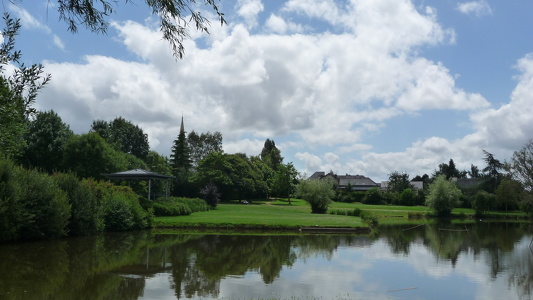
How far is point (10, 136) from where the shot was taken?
7.70 meters

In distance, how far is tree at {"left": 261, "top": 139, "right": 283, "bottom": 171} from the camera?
9694cm

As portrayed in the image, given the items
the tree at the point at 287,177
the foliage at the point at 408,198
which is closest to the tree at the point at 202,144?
the tree at the point at 287,177

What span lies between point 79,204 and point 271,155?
76014mm

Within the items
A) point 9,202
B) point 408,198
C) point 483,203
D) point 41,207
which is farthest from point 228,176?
point 9,202

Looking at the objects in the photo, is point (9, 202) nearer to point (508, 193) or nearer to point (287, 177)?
point (287, 177)

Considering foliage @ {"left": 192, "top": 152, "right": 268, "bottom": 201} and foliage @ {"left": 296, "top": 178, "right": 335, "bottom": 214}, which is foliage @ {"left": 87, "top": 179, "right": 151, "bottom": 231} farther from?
foliage @ {"left": 192, "top": 152, "right": 268, "bottom": 201}

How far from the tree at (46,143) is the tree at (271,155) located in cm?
5087

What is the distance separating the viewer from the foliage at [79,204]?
2516cm

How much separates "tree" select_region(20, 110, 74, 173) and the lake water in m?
29.4

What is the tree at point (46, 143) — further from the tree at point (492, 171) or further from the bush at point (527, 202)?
the tree at point (492, 171)

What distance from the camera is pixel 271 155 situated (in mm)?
100375

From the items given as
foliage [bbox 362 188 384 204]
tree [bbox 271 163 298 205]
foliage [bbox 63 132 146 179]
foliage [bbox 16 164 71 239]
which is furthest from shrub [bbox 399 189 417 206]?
foliage [bbox 16 164 71 239]

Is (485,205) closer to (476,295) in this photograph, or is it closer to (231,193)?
(231,193)

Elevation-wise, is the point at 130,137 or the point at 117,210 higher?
the point at 130,137
